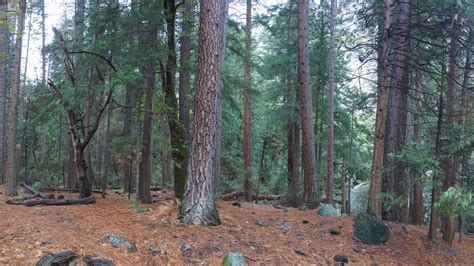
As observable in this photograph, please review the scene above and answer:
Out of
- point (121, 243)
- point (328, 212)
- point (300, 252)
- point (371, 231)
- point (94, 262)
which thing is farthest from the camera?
point (328, 212)

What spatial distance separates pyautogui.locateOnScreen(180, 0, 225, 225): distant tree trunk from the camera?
22.4 feet

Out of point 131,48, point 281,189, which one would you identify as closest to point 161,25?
point 131,48

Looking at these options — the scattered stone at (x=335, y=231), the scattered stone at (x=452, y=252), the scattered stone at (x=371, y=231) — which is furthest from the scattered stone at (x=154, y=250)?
the scattered stone at (x=452, y=252)

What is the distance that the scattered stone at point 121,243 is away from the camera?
5613 millimetres

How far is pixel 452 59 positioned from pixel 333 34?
4.62m

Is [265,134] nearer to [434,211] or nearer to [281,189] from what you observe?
[281,189]

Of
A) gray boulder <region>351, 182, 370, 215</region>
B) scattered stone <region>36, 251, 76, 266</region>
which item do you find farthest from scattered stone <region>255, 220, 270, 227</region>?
gray boulder <region>351, 182, 370, 215</region>

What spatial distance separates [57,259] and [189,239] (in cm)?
206

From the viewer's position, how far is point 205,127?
691 cm

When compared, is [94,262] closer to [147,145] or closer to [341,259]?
[341,259]

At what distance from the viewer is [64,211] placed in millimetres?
7250

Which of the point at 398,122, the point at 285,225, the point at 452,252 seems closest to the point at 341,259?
the point at 285,225

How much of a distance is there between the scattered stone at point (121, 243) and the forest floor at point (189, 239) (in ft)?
0.22

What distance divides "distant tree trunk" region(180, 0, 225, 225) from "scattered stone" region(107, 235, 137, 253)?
129 centimetres
